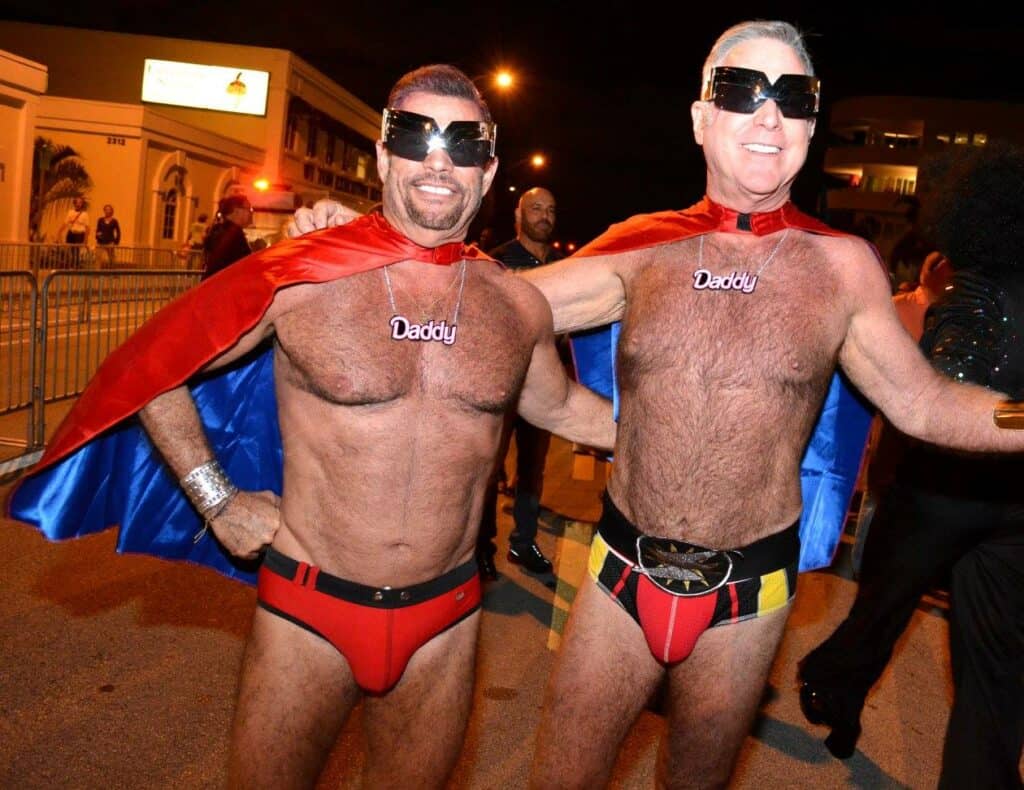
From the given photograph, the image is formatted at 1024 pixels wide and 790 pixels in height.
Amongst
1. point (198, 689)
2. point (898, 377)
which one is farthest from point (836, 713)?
point (198, 689)

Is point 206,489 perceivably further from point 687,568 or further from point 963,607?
point 963,607

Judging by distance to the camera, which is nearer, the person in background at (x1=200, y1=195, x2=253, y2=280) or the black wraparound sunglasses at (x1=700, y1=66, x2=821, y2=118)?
the black wraparound sunglasses at (x1=700, y1=66, x2=821, y2=118)

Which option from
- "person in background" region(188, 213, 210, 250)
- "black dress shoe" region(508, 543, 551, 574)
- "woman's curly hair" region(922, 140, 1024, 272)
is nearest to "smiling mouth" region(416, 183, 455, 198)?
"woman's curly hair" region(922, 140, 1024, 272)

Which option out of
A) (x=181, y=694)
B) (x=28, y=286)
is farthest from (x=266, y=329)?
(x=28, y=286)

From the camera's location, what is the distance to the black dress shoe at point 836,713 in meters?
4.70

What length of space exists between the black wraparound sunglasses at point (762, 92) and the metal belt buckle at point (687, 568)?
4.40 feet

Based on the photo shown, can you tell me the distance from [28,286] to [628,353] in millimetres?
7622

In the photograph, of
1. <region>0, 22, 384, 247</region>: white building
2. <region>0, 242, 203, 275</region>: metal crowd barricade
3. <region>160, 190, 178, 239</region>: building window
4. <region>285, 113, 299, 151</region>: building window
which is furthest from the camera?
<region>285, 113, 299, 151</region>: building window

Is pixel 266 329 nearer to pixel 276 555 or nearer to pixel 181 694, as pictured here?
pixel 276 555

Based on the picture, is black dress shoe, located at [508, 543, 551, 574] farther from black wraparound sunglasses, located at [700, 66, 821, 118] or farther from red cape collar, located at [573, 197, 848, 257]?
black wraparound sunglasses, located at [700, 66, 821, 118]

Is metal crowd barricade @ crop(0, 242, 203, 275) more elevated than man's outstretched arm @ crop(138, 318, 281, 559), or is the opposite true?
man's outstretched arm @ crop(138, 318, 281, 559)

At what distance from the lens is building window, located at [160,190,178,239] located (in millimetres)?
29438

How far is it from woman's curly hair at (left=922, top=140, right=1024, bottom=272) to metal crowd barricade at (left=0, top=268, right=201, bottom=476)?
22.3 feet

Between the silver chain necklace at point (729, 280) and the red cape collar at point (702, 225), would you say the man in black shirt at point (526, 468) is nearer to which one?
the red cape collar at point (702, 225)
